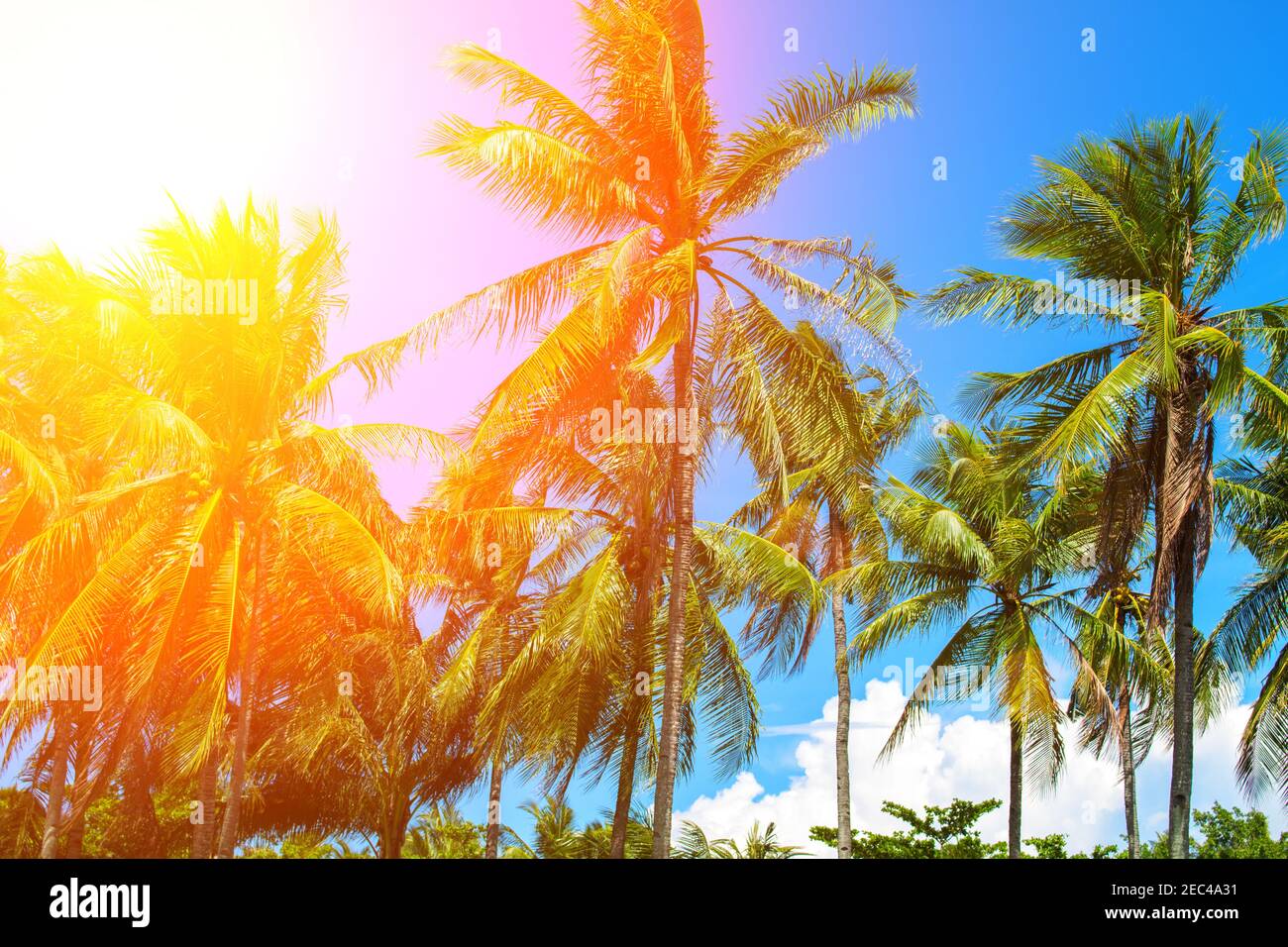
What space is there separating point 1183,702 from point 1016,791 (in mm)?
7766

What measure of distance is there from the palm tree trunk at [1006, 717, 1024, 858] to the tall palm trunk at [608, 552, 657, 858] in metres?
8.38

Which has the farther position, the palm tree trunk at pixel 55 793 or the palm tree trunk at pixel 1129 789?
the palm tree trunk at pixel 1129 789

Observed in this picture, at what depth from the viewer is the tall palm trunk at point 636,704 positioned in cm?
1886

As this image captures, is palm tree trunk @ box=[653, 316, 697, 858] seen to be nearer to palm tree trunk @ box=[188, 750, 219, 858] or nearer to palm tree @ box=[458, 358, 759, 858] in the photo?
palm tree @ box=[458, 358, 759, 858]

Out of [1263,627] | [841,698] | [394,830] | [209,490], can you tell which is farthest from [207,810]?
[1263,627]

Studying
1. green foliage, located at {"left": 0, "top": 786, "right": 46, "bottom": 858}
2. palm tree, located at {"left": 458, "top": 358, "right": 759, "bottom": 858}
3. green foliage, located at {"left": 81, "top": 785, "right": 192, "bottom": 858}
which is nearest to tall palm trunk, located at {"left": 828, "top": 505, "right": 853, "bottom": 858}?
palm tree, located at {"left": 458, "top": 358, "right": 759, "bottom": 858}

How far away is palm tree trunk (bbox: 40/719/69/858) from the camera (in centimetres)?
2038

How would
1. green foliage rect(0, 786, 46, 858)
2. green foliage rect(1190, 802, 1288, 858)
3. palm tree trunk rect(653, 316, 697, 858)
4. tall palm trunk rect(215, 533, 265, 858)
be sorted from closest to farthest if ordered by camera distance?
1. palm tree trunk rect(653, 316, 697, 858)
2. tall palm trunk rect(215, 533, 265, 858)
3. green foliage rect(0, 786, 46, 858)
4. green foliage rect(1190, 802, 1288, 858)

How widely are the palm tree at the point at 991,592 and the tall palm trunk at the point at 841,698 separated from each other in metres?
0.91

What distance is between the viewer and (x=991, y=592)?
2369cm

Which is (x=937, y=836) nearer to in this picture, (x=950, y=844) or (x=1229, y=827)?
(x=950, y=844)

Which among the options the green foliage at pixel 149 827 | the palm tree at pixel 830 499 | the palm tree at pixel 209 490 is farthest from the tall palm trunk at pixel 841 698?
the green foliage at pixel 149 827

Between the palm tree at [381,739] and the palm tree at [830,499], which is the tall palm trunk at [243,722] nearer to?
the palm tree at [381,739]
